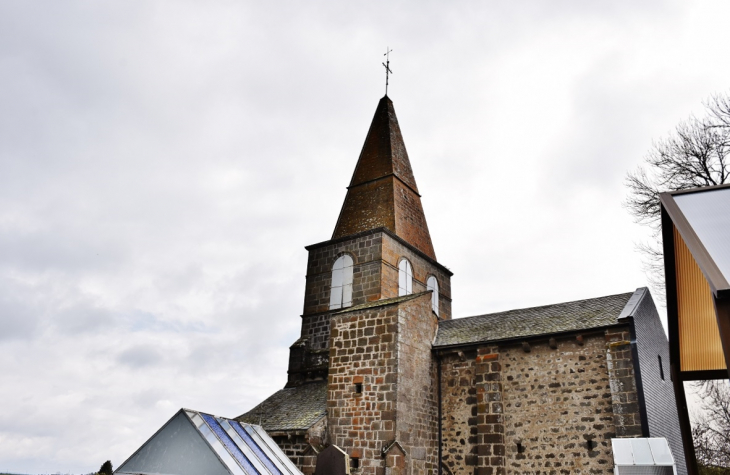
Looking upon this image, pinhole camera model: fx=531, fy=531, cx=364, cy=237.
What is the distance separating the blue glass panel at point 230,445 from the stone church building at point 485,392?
213 inches

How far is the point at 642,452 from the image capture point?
7820 mm

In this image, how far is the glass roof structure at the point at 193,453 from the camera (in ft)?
26.3

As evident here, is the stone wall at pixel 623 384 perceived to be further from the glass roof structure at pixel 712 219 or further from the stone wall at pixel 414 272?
the glass roof structure at pixel 712 219

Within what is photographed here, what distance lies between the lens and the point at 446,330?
17.0 m

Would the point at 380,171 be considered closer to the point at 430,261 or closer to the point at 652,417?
the point at 430,261

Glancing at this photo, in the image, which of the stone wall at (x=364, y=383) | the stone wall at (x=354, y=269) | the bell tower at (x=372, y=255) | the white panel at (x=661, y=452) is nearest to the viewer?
the white panel at (x=661, y=452)

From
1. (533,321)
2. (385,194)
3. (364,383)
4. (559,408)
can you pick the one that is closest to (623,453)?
(559,408)

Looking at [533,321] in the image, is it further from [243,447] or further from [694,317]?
[243,447]

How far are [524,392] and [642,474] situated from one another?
6.53m

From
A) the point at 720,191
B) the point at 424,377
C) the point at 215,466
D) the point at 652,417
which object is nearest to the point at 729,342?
the point at 720,191

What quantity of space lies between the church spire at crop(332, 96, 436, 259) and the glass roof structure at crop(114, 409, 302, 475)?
1226 centimetres

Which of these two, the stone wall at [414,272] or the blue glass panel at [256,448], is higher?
the stone wall at [414,272]

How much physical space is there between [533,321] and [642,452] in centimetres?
764

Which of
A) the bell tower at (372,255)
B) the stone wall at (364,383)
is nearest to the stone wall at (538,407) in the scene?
the stone wall at (364,383)
